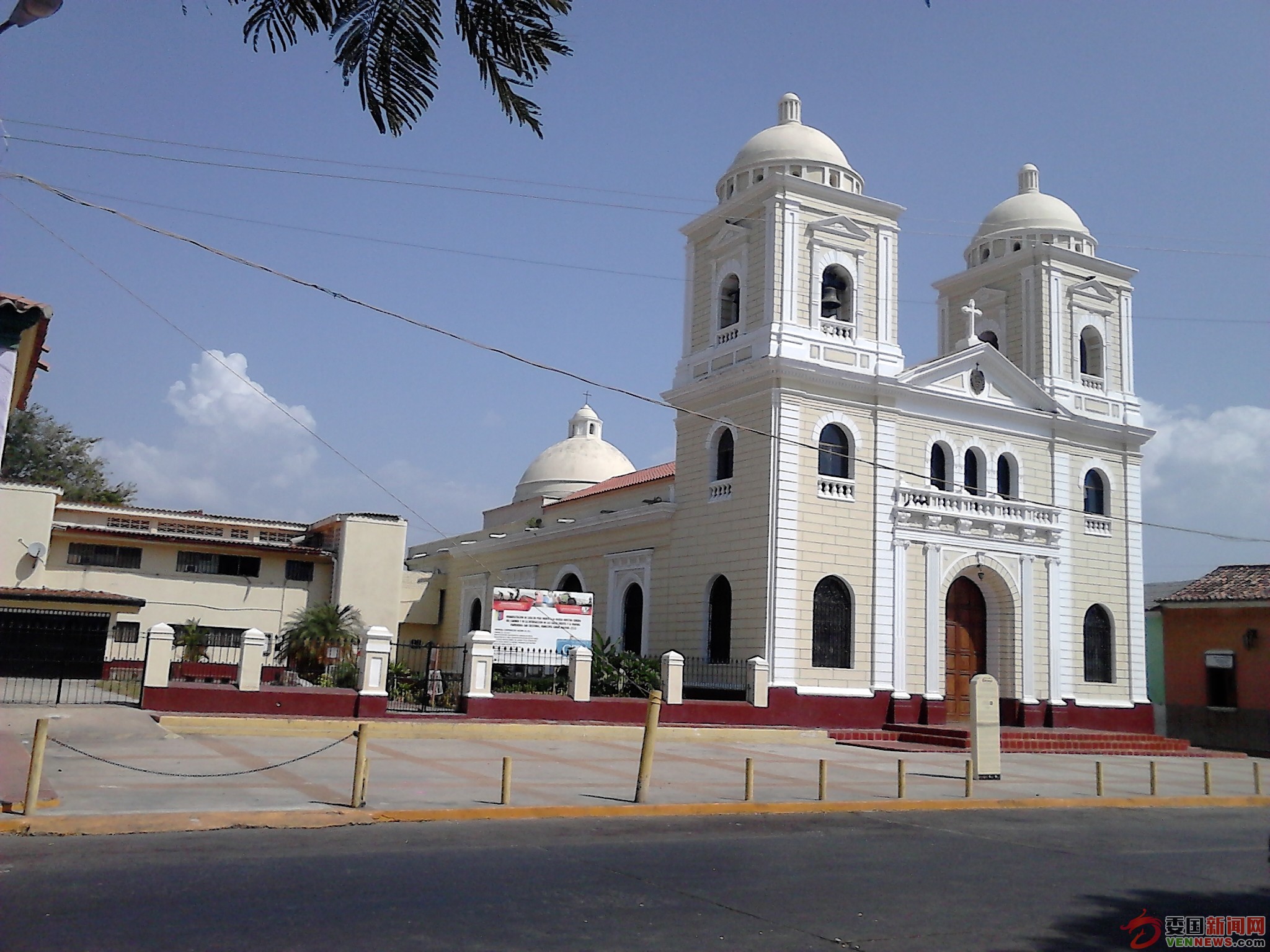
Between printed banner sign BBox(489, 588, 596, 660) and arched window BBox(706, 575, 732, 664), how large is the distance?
381cm

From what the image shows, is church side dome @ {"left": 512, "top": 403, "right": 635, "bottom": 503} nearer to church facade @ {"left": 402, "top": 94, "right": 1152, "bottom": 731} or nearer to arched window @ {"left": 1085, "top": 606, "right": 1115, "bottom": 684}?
church facade @ {"left": 402, "top": 94, "right": 1152, "bottom": 731}

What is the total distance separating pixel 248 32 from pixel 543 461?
41.1m

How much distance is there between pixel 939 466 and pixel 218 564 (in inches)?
894

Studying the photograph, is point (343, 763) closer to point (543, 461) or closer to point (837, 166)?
point (837, 166)

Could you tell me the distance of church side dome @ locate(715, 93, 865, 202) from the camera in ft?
92.2

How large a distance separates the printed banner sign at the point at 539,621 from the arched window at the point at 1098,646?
14.0 meters

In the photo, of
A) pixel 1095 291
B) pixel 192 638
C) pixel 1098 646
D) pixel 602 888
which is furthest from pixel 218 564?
pixel 602 888

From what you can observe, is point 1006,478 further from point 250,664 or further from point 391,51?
point 391,51

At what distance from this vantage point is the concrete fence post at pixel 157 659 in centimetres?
1927

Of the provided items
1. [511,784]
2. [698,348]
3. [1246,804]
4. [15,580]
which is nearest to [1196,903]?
[511,784]

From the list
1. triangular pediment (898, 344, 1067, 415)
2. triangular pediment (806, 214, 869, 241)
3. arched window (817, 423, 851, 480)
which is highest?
triangular pediment (806, 214, 869, 241)

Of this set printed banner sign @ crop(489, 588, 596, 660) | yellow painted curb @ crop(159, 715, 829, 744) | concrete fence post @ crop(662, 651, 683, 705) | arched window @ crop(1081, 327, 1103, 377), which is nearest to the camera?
yellow painted curb @ crop(159, 715, 829, 744)

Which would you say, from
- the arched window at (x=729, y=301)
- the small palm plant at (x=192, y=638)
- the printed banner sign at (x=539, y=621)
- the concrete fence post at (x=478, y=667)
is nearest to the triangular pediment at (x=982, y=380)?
the arched window at (x=729, y=301)

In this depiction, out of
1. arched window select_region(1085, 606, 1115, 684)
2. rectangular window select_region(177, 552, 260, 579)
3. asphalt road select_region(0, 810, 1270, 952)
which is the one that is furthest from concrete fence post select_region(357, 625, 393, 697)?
arched window select_region(1085, 606, 1115, 684)
